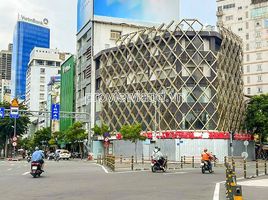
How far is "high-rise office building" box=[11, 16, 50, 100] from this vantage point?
185 meters

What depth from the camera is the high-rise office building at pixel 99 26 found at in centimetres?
6844

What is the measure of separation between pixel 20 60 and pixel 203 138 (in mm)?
151955

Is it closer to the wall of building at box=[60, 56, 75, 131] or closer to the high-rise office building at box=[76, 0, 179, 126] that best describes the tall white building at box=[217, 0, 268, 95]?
the high-rise office building at box=[76, 0, 179, 126]

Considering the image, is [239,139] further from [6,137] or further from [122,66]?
[6,137]

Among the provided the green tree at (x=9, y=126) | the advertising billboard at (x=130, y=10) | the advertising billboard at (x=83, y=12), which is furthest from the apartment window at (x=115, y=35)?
the green tree at (x=9, y=126)

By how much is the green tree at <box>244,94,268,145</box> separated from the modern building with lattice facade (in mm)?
1549

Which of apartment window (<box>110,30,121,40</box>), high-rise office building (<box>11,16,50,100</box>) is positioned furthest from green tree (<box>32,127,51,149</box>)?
high-rise office building (<box>11,16,50,100</box>)

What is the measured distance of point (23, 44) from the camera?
188 meters

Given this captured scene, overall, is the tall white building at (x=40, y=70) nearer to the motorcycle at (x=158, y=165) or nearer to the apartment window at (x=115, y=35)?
the apartment window at (x=115, y=35)

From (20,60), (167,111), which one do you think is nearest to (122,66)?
(167,111)

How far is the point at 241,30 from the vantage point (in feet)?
290

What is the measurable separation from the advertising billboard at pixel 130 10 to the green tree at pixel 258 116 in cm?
2497

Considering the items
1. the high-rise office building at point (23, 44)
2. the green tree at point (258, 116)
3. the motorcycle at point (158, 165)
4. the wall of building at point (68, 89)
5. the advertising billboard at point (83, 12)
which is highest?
the high-rise office building at point (23, 44)

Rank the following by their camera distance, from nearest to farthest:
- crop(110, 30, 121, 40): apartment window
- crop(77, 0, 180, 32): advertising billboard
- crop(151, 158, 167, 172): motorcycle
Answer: crop(151, 158, 167, 172): motorcycle
crop(77, 0, 180, 32): advertising billboard
crop(110, 30, 121, 40): apartment window
